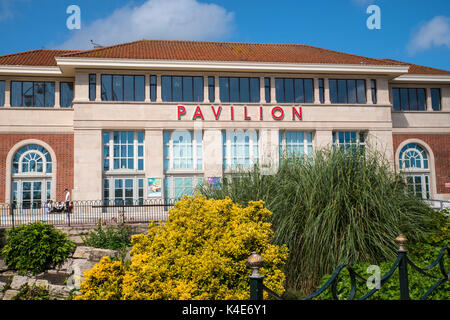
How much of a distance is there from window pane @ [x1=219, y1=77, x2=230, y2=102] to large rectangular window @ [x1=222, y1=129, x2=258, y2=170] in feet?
7.74

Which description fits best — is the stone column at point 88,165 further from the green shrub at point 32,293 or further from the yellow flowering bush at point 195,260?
the yellow flowering bush at point 195,260

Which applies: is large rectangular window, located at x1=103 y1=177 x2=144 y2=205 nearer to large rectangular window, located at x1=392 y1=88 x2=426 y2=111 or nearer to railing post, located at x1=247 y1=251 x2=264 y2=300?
large rectangular window, located at x1=392 y1=88 x2=426 y2=111

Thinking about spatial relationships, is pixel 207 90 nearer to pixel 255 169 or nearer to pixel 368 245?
pixel 255 169

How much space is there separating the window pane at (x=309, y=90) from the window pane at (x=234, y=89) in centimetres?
500

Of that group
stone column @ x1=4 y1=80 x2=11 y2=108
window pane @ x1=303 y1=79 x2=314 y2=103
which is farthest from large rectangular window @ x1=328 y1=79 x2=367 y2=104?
stone column @ x1=4 y1=80 x2=11 y2=108

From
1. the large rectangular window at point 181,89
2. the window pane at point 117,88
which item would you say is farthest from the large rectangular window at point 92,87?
the large rectangular window at point 181,89

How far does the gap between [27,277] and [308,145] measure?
20305mm

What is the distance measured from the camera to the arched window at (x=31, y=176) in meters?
24.8

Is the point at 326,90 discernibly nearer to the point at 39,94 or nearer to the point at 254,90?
the point at 254,90

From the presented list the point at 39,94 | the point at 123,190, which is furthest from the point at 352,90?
the point at 39,94

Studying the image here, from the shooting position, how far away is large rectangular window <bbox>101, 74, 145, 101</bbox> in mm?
24969

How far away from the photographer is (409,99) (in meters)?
29.5

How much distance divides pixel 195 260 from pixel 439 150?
29.0 metres
